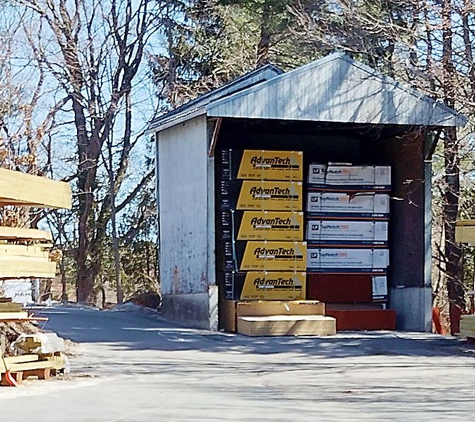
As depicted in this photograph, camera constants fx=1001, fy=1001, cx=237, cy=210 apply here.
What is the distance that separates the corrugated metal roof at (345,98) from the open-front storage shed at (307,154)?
2 cm

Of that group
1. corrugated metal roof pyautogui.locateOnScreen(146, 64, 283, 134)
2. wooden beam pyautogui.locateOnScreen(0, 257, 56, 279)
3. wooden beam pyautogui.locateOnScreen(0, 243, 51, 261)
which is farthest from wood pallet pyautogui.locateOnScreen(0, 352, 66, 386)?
corrugated metal roof pyautogui.locateOnScreen(146, 64, 283, 134)

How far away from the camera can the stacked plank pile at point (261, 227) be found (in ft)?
71.0

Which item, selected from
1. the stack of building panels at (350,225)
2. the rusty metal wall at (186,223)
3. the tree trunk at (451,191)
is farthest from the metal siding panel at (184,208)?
the tree trunk at (451,191)

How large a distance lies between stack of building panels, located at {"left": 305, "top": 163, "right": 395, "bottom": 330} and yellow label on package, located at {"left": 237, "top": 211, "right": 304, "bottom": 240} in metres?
0.60

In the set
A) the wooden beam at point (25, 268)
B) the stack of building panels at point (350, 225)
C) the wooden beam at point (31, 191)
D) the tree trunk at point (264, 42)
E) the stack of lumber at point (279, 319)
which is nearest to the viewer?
the wooden beam at point (31, 191)

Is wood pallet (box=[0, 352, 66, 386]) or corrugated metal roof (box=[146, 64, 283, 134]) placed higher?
corrugated metal roof (box=[146, 64, 283, 134])

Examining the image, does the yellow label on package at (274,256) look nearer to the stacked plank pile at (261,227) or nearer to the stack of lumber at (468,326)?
the stacked plank pile at (261,227)

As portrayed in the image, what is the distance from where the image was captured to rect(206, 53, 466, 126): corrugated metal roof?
2002 centimetres

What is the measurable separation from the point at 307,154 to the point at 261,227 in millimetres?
2574

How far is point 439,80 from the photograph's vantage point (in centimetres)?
2175

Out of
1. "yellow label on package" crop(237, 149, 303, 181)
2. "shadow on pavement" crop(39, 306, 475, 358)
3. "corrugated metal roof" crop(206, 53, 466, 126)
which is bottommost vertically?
"shadow on pavement" crop(39, 306, 475, 358)

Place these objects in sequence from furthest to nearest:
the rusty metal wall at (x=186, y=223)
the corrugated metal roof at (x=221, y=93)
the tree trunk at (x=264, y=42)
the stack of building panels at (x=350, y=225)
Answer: the tree trunk at (x=264, y=42) → the stack of building panels at (x=350, y=225) → the corrugated metal roof at (x=221, y=93) → the rusty metal wall at (x=186, y=223)

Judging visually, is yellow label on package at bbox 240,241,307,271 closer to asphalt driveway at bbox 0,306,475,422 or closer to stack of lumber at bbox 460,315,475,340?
asphalt driveway at bbox 0,306,475,422

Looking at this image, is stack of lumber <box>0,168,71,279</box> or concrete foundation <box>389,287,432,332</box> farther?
concrete foundation <box>389,287,432,332</box>
